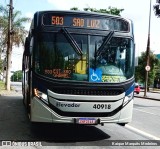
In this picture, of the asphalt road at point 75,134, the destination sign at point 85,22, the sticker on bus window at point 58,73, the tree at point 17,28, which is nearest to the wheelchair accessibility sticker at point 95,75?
the sticker on bus window at point 58,73

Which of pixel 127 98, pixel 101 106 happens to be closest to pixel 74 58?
pixel 101 106

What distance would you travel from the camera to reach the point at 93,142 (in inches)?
356

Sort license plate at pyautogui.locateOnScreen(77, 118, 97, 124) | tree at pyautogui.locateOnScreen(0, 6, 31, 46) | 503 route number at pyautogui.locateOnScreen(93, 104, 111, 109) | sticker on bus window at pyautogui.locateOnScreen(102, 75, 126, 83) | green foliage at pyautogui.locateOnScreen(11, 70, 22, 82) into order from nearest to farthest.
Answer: license plate at pyautogui.locateOnScreen(77, 118, 97, 124) → 503 route number at pyautogui.locateOnScreen(93, 104, 111, 109) → sticker on bus window at pyautogui.locateOnScreen(102, 75, 126, 83) → tree at pyautogui.locateOnScreen(0, 6, 31, 46) → green foliage at pyautogui.locateOnScreen(11, 70, 22, 82)

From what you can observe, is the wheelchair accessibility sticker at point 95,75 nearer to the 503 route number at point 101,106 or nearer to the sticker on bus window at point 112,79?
the sticker on bus window at point 112,79

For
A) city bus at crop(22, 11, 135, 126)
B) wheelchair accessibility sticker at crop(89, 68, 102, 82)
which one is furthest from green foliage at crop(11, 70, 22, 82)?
wheelchair accessibility sticker at crop(89, 68, 102, 82)

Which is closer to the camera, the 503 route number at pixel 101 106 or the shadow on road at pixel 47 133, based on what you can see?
the 503 route number at pixel 101 106

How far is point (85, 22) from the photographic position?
31.1 feet

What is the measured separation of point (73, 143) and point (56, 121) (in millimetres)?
637

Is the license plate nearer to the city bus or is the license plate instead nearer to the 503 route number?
the city bus

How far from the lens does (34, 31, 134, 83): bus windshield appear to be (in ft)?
29.8

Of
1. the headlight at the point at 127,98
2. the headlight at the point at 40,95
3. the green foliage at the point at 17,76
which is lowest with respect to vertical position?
the green foliage at the point at 17,76

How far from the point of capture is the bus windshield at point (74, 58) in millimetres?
9094

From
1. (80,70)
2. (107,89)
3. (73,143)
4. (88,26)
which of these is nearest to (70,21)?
(88,26)

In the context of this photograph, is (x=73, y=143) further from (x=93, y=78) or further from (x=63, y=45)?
(x=63, y=45)
